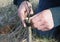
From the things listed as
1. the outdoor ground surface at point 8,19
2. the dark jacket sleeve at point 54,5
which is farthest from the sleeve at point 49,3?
the outdoor ground surface at point 8,19

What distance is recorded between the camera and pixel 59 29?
1.54 metres

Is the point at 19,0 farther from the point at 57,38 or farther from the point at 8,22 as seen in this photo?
the point at 8,22

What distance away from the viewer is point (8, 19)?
2199 mm

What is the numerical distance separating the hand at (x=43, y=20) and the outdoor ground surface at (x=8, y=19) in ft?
2.54

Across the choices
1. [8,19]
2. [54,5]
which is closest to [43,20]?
[54,5]

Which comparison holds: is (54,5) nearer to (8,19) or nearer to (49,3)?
(49,3)

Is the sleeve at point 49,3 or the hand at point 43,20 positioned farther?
the sleeve at point 49,3

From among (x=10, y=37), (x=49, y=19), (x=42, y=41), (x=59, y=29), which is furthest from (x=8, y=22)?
(x=49, y=19)

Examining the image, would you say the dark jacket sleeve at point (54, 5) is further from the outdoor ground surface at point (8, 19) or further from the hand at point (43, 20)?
the outdoor ground surface at point (8, 19)

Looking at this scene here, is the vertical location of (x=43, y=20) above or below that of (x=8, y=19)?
above

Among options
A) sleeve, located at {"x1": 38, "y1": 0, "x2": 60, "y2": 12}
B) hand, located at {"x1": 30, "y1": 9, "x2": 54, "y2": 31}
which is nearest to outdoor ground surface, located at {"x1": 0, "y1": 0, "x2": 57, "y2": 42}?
sleeve, located at {"x1": 38, "y1": 0, "x2": 60, "y2": 12}

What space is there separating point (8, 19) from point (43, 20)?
1272 mm

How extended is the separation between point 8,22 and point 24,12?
102 centimetres

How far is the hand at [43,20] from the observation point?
3.10ft
